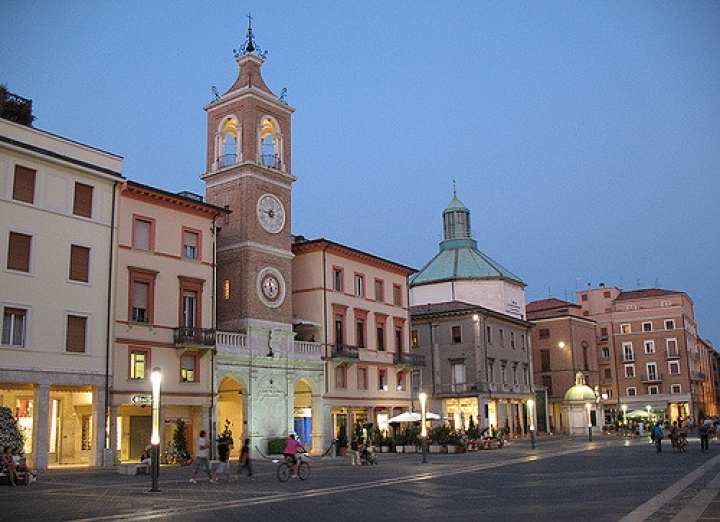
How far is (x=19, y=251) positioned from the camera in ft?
105

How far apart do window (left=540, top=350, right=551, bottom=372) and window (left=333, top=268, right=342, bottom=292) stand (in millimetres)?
42133

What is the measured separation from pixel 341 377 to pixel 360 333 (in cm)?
377

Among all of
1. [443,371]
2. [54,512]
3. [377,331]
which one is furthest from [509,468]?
[443,371]

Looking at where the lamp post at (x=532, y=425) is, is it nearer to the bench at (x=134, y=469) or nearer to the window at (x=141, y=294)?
the window at (x=141, y=294)

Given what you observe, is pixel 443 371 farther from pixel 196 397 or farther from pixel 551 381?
pixel 196 397

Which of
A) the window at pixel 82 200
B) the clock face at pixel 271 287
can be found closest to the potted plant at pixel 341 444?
the clock face at pixel 271 287

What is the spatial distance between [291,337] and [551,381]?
47.6 m

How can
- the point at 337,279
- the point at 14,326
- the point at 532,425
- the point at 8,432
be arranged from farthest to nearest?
the point at 337,279 → the point at 532,425 → the point at 14,326 → the point at 8,432

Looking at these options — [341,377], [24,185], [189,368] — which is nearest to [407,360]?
[341,377]

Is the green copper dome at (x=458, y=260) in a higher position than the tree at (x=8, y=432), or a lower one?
higher

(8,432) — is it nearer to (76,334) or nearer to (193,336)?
(76,334)

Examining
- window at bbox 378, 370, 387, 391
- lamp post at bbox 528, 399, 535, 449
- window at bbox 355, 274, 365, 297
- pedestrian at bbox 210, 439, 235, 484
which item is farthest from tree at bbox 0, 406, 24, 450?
Result: lamp post at bbox 528, 399, 535, 449

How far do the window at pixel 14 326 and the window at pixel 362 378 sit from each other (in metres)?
24.8

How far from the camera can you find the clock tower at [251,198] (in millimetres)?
43250
